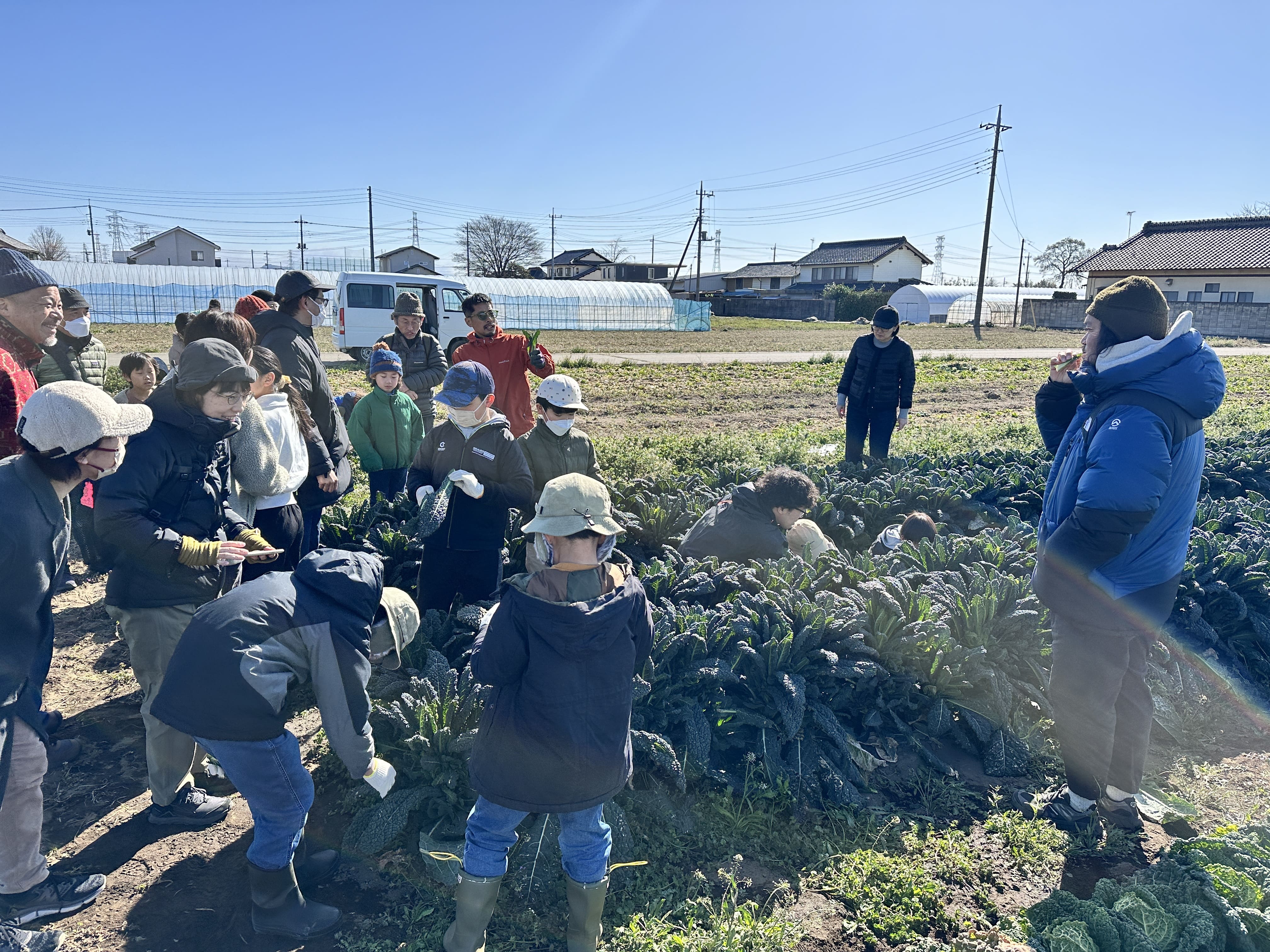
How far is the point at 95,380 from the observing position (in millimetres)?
5609

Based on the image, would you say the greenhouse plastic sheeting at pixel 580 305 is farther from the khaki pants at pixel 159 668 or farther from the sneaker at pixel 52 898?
the sneaker at pixel 52 898

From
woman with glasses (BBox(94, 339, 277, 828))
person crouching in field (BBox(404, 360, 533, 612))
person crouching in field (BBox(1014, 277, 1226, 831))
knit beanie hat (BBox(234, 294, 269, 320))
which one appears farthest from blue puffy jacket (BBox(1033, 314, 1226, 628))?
knit beanie hat (BBox(234, 294, 269, 320))

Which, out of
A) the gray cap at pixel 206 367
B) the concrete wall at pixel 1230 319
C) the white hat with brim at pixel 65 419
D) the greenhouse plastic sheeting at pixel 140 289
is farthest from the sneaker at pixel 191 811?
the concrete wall at pixel 1230 319

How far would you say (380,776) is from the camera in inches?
105

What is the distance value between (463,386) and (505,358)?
2.21 m

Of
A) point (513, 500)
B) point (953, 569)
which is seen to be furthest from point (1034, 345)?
point (513, 500)

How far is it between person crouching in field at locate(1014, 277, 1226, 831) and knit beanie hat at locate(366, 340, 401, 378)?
12.8ft

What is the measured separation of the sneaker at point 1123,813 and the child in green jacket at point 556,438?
283cm

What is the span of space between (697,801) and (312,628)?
71.4 inches

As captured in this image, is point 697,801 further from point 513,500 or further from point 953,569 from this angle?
point 953,569

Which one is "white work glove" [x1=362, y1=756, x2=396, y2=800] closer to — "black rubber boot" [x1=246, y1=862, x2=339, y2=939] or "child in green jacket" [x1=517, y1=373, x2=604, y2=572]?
"black rubber boot" [x1=246, y1=862, x2=339, y2=939]

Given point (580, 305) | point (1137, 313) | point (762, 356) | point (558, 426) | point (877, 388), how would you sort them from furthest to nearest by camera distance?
point (580, 305)
point (762, 356)
point (877, 388)
point (558, 426)
point (1137, 313)

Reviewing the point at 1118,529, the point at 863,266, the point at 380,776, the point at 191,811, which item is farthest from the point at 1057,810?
the point at 863,266

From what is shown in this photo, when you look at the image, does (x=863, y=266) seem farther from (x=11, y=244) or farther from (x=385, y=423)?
(x=385, y=423)
